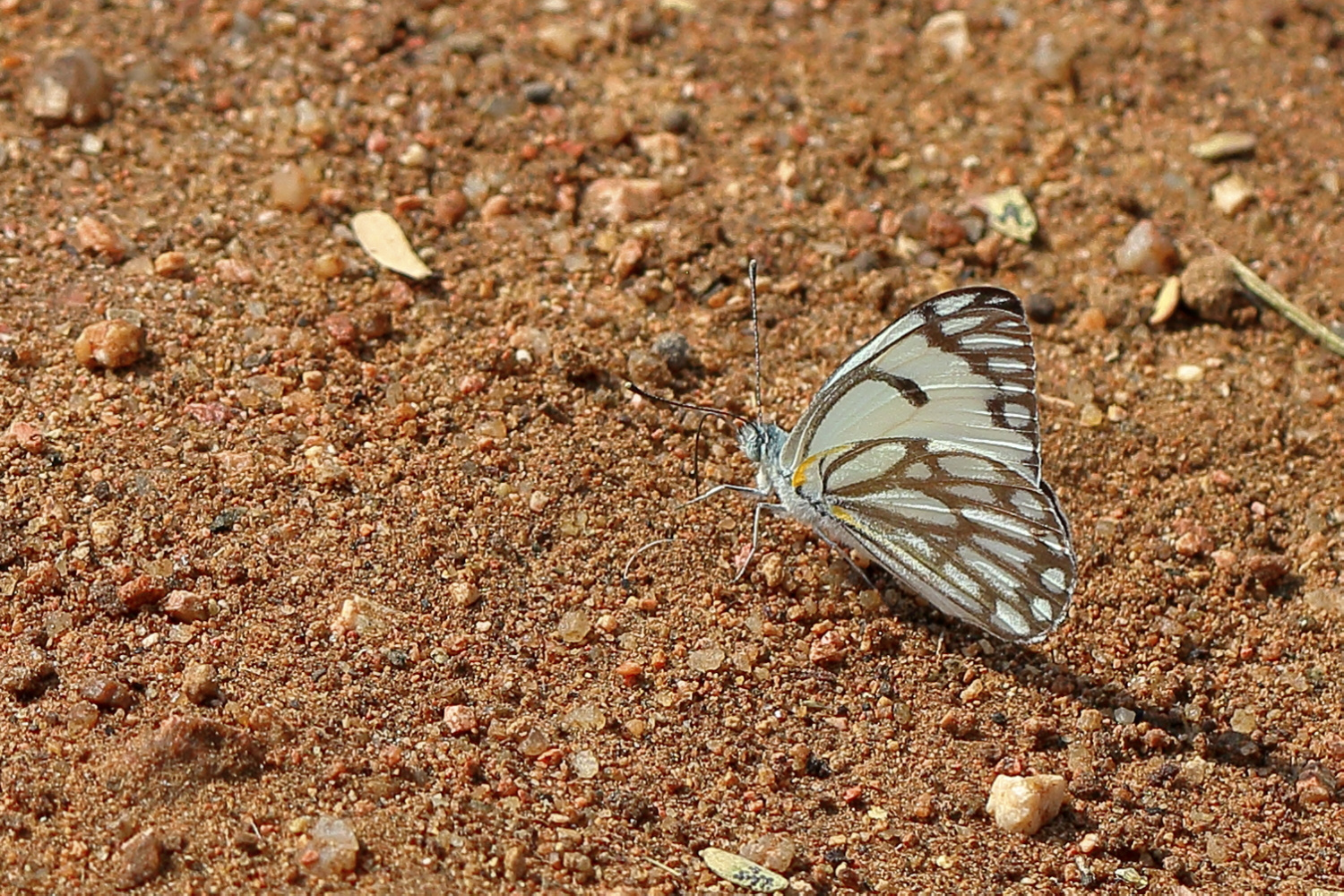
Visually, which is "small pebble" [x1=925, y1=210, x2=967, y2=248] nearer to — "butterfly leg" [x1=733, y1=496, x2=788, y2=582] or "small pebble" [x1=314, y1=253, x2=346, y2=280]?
"butterfly leg" [x1=733, y1=496, x2=788, y2=582]

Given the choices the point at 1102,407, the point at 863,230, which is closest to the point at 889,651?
the point at 1102,407

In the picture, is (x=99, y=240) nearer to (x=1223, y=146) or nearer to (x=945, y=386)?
(x=945, y=386)

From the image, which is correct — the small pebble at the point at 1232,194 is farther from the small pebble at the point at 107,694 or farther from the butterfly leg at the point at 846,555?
the small pebble at the point at 107,694

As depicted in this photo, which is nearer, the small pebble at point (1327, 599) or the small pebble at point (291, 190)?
the small pebble at point (1327, 599)

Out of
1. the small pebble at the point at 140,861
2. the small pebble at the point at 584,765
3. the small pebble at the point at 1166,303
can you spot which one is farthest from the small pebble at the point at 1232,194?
the small pebble at the point at 140,861

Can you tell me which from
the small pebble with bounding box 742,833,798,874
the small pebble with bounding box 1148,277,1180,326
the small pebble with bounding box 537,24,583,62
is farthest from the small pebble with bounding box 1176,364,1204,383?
the small pebble with bounding box 537,24,583,62
